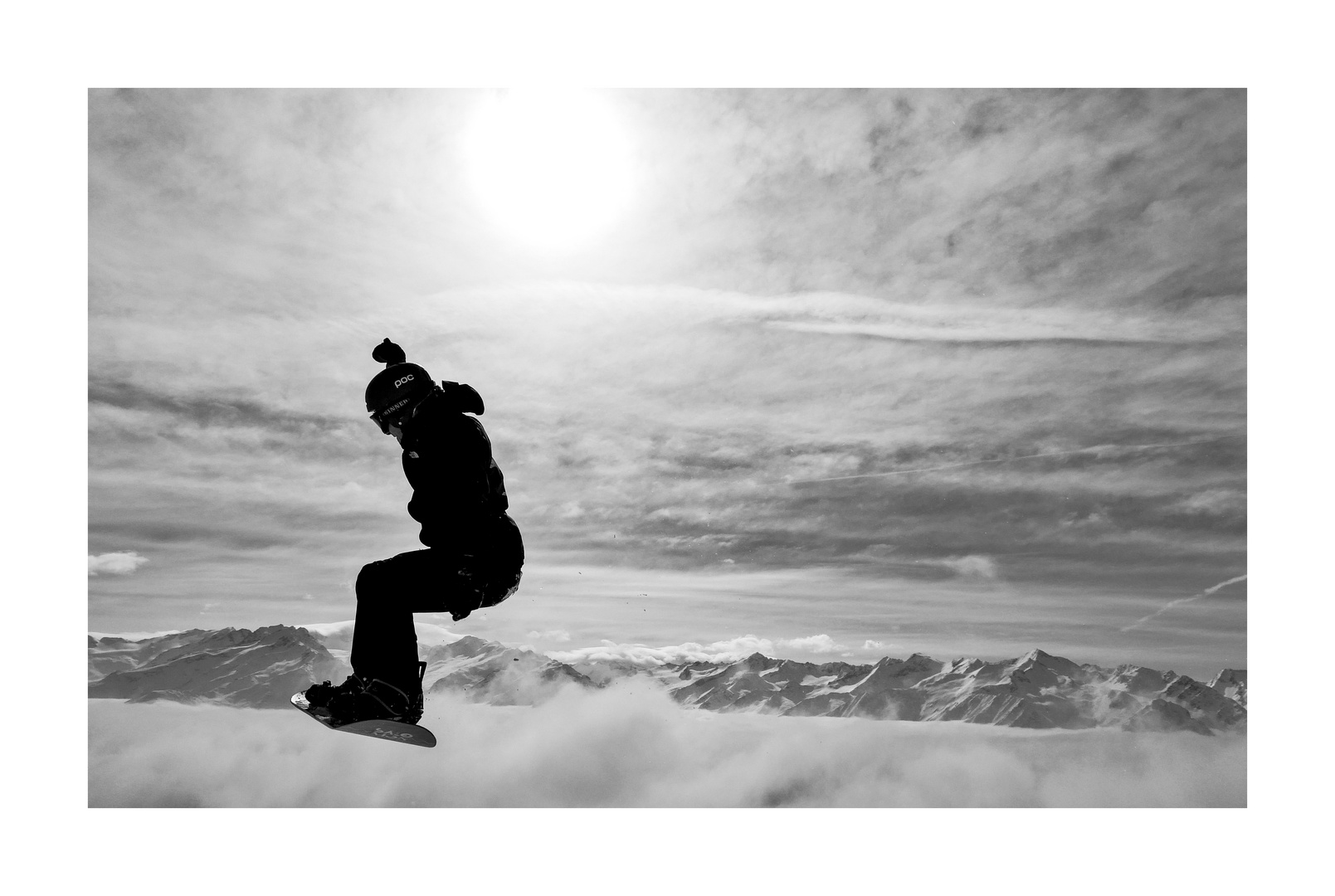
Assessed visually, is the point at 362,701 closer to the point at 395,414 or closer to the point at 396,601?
the point at 396,601

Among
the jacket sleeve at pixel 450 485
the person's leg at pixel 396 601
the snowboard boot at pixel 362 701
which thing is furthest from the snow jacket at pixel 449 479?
the snowboard boot at pixel 362 701

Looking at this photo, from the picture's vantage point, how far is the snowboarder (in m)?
4.80

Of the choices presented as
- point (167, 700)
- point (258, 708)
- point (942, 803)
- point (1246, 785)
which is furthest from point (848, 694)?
point (167, 700)

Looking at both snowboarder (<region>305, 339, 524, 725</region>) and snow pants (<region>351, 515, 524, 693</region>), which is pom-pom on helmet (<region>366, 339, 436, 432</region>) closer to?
snowboarder (<region>305, 339, 524, 725</region>)

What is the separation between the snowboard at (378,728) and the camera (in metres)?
4.68

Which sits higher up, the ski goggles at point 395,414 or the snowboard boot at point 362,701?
the ski goggles at point 395,414

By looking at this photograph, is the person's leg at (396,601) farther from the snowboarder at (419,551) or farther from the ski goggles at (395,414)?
the ski goggles at (395,414)

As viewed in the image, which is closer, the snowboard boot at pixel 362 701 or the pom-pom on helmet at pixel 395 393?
the snowboard boot at pixel 362 701

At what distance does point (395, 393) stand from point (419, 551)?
914 mm

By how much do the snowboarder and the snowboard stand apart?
0.15ft

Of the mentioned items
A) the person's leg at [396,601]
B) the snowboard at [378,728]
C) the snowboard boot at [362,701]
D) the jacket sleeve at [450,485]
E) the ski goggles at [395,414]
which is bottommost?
the snowboard at [378,728]

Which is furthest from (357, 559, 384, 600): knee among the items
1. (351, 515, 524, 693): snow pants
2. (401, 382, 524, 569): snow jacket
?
(401, 382, 524, 569): snow jacket

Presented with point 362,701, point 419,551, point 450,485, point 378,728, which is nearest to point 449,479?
point 450,485

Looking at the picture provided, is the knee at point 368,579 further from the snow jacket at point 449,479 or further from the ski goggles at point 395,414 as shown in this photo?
the ski goggles at point 395,414
